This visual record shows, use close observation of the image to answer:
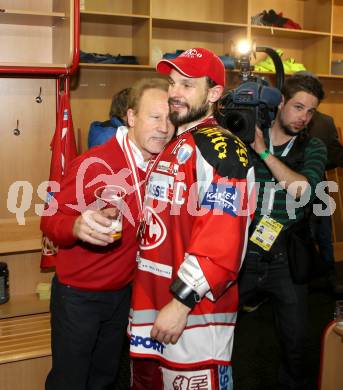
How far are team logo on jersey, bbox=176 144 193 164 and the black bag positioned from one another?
2.84 ft

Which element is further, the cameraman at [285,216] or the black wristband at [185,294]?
the cameraman at [285,216]

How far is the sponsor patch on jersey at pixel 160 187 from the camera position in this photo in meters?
1.45

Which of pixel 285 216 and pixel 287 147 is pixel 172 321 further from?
pixel 287 147

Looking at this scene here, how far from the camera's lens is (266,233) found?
6.75ft

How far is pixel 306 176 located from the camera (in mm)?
2045

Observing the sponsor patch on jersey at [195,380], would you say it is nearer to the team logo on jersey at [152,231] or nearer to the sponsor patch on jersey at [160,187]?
the team logo on jersey at [152,231]

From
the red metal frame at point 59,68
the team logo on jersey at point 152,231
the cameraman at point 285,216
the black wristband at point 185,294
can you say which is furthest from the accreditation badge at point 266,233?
the red metal frame at point 59,68

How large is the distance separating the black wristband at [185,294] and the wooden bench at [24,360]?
1.20m

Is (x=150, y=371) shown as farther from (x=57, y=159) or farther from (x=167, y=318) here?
(x=57, y=159)

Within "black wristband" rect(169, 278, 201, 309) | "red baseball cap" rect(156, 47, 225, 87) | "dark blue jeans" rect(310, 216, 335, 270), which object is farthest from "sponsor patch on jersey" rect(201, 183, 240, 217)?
"dark blue jeans" rect(310, 216, 335, 270)

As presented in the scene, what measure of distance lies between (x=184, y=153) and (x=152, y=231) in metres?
0.26

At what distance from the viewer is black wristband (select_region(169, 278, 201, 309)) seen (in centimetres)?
131

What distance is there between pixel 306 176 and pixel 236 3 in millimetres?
2629

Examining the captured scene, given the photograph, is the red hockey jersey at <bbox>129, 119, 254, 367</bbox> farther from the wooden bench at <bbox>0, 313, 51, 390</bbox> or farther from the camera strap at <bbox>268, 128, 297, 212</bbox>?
the wooden bench at <bbox>0, 313, 51, 390</bbox>
